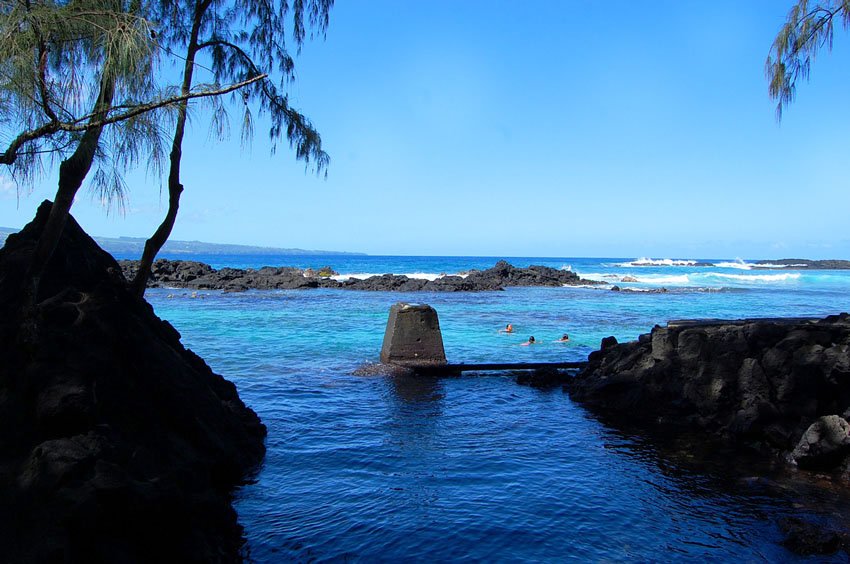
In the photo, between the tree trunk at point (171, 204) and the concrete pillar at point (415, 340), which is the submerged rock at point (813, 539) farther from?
the concrete pillar at point (415, 340)

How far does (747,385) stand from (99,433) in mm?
8442

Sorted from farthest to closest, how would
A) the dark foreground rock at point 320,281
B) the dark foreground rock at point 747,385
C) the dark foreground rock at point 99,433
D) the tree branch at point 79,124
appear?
the dark foreground rock at point 320,281, the dark foreground rock at point 747,385, the tree branch at point 79,124, the dark foreground rock at point 99,433

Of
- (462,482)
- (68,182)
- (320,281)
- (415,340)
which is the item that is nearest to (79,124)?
(68,182)

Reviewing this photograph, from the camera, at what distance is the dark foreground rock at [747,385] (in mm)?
8367

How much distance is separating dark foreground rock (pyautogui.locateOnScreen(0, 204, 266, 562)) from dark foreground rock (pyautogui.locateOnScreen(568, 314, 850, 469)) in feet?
21.2

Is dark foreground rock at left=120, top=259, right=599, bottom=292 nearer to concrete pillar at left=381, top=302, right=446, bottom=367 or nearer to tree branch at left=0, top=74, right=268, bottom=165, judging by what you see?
concrete pillar at left=381, top=302, right=446, bottom=367

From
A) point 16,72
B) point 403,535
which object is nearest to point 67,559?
point 403,535

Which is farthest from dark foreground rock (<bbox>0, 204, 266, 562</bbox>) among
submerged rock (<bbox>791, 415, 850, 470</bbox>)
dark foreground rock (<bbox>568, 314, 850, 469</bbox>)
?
submerged rock (<bbox>791, 415, 850, 470</bbox>)

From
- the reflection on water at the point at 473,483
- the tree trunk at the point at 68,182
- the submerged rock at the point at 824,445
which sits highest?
the tree trunk at the point at 68,182

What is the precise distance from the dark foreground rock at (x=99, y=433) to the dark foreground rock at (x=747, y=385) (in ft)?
21.2

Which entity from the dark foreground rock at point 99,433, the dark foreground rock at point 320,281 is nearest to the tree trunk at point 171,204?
the dark foreground rock at point 99,433

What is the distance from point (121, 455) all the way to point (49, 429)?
0.56 meters

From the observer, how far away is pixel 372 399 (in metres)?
11.0

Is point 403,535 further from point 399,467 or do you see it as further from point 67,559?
point 67,559
